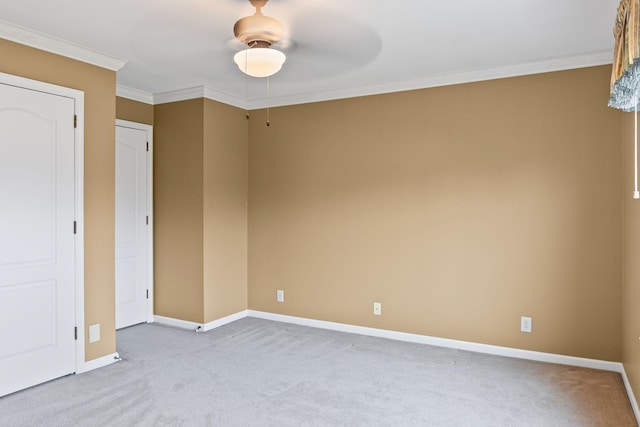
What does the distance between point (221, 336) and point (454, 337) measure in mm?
2157

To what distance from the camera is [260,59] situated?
2703 millimetres

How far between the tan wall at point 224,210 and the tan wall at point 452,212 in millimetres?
138

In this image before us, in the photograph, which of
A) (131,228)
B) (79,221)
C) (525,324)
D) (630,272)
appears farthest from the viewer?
(131,228)

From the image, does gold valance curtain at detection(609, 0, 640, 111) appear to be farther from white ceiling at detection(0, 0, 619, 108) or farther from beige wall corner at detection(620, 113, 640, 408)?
beige wall corner at detection(620, 113, 640, 408)

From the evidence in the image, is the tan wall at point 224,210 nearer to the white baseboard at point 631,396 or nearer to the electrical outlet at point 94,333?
the electrical outlet at point 94,333

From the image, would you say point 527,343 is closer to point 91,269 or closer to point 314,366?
point 314,366

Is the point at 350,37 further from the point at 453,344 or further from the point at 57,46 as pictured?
the point at 453,344

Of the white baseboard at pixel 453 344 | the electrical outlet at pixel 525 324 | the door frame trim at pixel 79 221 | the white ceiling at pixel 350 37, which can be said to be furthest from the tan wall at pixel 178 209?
the electrical outlet at pixel 525 324

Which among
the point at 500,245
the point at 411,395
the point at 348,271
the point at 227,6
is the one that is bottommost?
the point at 411,395

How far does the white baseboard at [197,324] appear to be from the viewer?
4.38 m

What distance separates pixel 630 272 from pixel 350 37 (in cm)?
245

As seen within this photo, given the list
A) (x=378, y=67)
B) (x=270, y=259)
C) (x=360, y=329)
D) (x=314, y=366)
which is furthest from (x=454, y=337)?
(x=378, y=67)

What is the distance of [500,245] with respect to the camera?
365cm

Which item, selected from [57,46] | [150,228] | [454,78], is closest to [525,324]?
[454,78]
